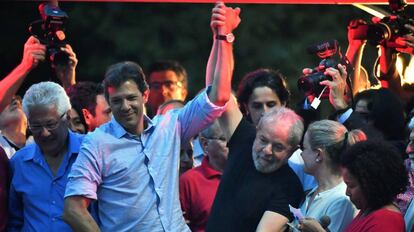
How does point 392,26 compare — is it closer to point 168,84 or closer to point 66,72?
point 66,72

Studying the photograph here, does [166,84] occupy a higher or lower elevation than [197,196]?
higher

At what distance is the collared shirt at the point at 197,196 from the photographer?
773cm

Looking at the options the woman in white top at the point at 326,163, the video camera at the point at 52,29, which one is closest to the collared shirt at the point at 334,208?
the woman in white top at the point at 326,163

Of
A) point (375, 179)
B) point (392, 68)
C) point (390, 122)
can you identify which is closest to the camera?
point (375, 179)

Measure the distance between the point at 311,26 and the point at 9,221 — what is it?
623 centimetres

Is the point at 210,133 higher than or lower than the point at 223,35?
lower

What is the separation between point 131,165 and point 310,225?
97cm

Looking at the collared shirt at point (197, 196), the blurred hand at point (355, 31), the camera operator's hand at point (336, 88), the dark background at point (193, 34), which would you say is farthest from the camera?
the dark background at point (193, 34)

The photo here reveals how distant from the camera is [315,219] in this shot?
6566 millimetres

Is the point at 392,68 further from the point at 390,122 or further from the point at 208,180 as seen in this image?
the point at 208,180

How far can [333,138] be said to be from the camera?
686cm

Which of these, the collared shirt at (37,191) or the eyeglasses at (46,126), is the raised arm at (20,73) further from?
the eyeglasses at (46,126)

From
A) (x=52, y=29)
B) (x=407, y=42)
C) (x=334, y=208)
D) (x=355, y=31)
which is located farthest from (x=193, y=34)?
(x=334, y=208)

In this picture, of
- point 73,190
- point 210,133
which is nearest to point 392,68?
point 210,133
